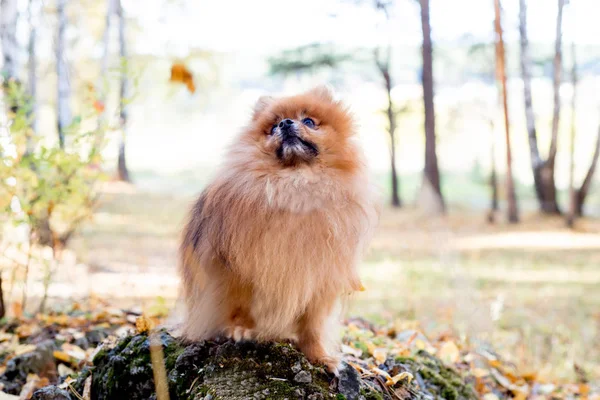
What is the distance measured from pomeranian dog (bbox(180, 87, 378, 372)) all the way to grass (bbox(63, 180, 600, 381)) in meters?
0.50

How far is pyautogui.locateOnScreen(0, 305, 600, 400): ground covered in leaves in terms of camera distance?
103 inches

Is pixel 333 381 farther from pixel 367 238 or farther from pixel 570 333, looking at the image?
pixel 570 333

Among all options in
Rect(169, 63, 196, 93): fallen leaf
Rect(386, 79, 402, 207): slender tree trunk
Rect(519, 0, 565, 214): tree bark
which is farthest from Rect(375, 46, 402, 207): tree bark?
Rect(169, 63, 196, 93): fallen leaf

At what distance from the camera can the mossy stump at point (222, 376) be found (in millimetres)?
2533

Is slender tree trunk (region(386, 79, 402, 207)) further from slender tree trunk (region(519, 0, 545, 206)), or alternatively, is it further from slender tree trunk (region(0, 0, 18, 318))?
slender tree trunk (region(0, 0, 18, 318))

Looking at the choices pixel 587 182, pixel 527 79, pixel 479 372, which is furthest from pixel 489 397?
pixel 527 79

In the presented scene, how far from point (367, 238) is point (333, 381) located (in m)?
0.70

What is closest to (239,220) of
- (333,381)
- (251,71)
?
(333,381)

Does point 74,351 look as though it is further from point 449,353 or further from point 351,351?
point 449,353

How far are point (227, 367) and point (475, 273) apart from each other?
7.17 meters

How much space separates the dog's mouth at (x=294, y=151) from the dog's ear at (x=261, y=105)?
0.36 m

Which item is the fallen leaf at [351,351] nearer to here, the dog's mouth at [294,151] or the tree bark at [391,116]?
the dog's mouth at [294,151]

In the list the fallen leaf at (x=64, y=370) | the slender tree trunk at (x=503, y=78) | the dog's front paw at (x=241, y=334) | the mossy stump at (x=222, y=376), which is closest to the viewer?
the mossy stump at (x=222, y=376)

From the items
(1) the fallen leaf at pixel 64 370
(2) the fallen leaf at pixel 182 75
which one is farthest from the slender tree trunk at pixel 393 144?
(2) the fallen leaf at pixel 182 75
